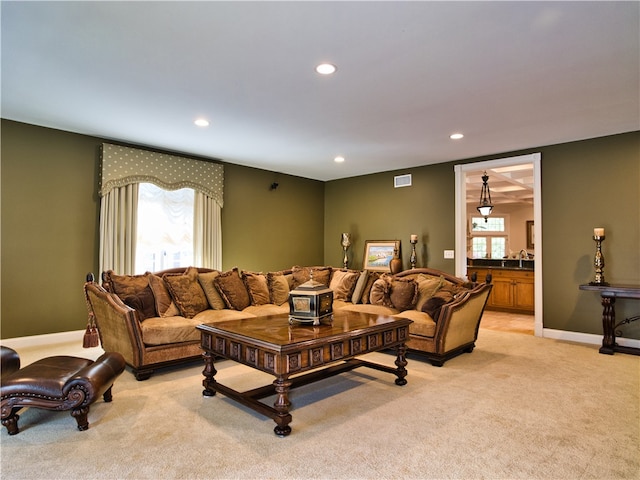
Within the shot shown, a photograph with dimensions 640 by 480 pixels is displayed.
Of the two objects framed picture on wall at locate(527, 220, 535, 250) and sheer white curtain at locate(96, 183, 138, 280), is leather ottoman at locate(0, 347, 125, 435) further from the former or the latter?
framed picture on wall at locate(527, 220, 535, 250)

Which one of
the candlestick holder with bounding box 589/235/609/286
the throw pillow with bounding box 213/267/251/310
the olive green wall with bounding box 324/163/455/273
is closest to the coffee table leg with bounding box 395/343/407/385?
the throw pillow with bounding box 213/267/251/310

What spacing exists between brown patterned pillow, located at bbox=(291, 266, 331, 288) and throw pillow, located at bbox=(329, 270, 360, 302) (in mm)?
159

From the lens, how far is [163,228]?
5.92 metres

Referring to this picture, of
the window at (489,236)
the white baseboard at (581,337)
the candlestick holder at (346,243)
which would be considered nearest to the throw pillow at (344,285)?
the candlestick holder at (346,243)

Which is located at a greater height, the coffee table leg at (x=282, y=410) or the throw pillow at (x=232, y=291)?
the throw pillow at (x=232, y=291)

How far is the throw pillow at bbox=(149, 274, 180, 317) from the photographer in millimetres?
4176

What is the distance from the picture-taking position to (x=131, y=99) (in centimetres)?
380

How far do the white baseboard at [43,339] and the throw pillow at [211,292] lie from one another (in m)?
1.81

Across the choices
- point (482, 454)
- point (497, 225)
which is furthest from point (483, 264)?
point (482, 454)

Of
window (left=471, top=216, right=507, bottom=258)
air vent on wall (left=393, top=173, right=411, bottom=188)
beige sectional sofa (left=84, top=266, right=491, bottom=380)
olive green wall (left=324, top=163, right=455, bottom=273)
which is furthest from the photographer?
window (left=471, top=216, right=507, bottom=258)

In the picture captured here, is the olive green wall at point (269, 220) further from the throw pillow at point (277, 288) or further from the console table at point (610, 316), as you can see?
the console table at point (610, 316)

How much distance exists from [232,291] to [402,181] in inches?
154

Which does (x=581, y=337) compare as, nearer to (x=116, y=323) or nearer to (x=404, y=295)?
(x=404, y=295)

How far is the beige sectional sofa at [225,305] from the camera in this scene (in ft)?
12.1
